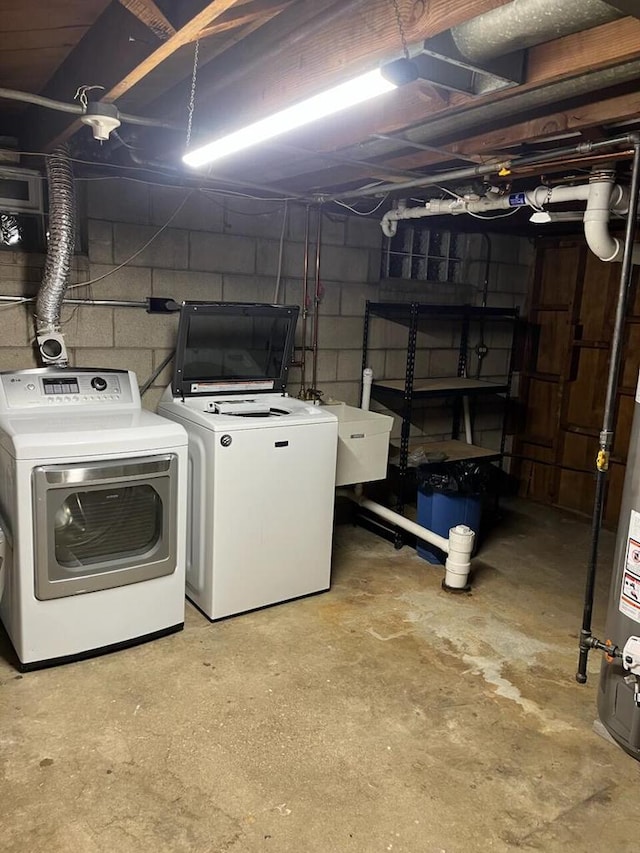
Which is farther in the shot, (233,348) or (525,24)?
(233,348)

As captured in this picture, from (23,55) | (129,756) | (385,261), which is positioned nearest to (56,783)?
(129,756)

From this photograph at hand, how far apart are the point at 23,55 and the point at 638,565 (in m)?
2.70

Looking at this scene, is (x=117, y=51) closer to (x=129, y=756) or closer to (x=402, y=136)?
(x=402, y=136)

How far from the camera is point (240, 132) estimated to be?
80.3 inches

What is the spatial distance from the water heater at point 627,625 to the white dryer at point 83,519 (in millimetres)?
1725

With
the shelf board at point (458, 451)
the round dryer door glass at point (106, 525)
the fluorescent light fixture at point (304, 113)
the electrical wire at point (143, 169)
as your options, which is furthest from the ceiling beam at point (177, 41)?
the shelf board at point (458, 451)

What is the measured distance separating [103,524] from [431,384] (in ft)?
8.43

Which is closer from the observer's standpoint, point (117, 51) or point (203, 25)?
point (203, 25)

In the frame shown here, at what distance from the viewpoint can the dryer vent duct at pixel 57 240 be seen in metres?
2.85

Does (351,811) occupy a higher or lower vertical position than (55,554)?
lower

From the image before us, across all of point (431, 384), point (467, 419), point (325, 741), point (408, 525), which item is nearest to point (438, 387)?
point (431, 384)

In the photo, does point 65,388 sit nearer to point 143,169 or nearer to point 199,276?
point 199,276

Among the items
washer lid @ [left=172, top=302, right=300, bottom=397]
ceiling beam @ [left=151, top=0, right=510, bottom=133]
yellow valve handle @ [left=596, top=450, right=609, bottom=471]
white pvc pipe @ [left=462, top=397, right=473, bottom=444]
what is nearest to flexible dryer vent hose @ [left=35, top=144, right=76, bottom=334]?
washer lid @ [left=172, top=302, right=300, bottom=397]

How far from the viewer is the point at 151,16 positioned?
1500mm
